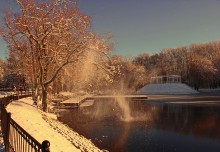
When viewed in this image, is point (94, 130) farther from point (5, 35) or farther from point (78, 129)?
point (5, 35)

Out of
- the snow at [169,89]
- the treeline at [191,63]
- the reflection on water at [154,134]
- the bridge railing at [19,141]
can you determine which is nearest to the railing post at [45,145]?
the bridge railing at [19,141]

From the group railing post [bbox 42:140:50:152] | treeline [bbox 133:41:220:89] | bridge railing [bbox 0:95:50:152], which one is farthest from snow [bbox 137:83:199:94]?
railing post [bbox 42:140:50:152]

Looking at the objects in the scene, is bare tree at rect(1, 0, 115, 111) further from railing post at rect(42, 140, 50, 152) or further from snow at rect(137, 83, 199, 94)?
snow at rect(137, 83, 199, 94)

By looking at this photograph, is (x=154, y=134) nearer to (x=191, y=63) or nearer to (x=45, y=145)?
(x=45, y=145)

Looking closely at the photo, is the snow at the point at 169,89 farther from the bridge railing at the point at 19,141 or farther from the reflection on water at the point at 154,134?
the bridge railing at the point at 19,141

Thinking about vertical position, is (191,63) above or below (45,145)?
above

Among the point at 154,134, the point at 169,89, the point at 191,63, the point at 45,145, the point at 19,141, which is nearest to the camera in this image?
the point at 45,145

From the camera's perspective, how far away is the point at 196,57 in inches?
3664

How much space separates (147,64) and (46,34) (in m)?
108

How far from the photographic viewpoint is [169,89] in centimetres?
8369

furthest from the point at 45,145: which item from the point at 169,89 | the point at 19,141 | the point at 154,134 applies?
the point at 169,89

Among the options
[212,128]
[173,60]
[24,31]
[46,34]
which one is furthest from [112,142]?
[173,60]

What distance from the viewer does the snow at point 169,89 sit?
80375 mm

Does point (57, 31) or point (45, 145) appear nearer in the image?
point (45, 145)
